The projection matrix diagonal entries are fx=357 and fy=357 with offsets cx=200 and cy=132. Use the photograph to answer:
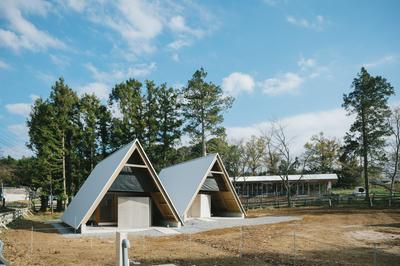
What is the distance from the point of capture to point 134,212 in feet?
65.8

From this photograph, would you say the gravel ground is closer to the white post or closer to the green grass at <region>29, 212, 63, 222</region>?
the white post

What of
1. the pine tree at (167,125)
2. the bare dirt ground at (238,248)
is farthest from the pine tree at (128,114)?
the bare dirt ground at (238,248)

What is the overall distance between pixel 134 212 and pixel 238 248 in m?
9.13

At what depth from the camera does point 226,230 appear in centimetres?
1777

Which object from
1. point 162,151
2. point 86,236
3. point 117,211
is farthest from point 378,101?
point 86,236

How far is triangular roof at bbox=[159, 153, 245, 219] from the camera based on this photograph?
72.0 feet

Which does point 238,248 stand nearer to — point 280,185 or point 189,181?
point 189,181

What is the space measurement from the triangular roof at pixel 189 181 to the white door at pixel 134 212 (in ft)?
6.69

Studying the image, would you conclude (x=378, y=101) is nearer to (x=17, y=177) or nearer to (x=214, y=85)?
(x=214, y=85)

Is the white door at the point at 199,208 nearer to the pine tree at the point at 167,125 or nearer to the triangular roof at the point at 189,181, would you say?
the triangular roof at the point at 189,181

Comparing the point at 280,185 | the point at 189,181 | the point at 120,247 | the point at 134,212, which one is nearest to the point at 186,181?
the point at 189,181

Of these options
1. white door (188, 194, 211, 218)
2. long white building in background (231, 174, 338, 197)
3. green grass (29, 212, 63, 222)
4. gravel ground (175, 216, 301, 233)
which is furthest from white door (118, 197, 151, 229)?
long white building in background (231, 174, 338, 197)

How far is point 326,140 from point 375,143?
2705 cm

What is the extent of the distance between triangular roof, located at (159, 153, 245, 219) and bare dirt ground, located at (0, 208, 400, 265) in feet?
14.6
